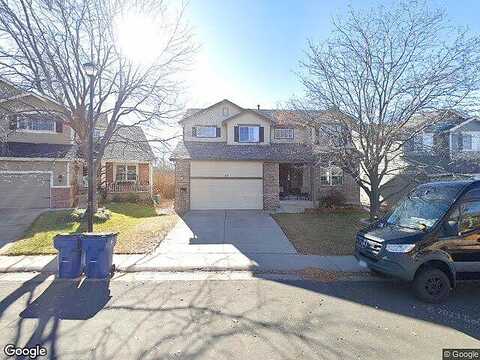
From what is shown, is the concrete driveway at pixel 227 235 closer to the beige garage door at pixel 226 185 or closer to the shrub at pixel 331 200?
the beige garage door at pixel 226 185

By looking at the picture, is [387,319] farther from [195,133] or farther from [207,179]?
[195,133]

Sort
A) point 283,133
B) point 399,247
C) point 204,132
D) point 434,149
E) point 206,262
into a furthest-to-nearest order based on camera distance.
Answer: point 283,133 < point 204,132 < point 434,149 < point 206,262 < point 399,247

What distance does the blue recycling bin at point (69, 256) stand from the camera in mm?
6445

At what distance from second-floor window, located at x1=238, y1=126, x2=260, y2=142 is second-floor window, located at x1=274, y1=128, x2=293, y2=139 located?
162cm

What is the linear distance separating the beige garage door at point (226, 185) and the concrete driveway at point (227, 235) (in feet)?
5.45

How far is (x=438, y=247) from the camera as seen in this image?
5402mm

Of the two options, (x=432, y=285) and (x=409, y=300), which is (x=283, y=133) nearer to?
(x=432, y=285)

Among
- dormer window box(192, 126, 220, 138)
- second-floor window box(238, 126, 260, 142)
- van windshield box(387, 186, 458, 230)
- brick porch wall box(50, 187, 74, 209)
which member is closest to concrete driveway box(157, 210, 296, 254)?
van windshield box(387, 186, 458, 230)

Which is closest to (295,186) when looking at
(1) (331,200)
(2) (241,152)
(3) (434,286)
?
(1) (331,200)

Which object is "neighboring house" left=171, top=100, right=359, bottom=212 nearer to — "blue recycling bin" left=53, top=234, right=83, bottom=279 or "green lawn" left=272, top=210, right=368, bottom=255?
"green lawn" left=272, top=210, right=368, bottom=255

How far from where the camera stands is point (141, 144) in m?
14.4

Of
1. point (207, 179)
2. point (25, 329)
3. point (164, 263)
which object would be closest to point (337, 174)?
Answer: point (207, 179)

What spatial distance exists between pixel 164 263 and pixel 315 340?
4635 mm

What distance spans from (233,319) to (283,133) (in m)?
16.7
